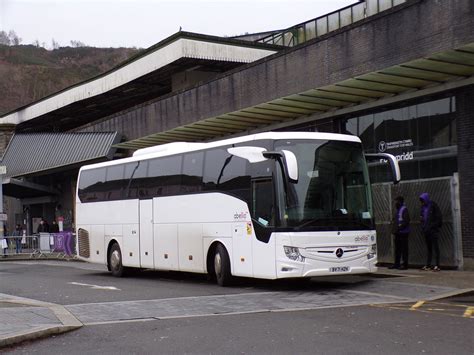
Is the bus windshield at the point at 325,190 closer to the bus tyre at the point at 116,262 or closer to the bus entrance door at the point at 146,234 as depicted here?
the bus entrance door at the point at 146,234

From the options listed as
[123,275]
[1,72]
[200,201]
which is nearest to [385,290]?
[200,201]

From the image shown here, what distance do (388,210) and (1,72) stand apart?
105765mm

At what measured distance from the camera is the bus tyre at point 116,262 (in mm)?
18484

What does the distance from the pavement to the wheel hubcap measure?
19.3 ft

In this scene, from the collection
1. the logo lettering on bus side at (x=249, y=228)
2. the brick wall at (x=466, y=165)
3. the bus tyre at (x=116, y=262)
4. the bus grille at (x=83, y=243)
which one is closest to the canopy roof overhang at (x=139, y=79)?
the bus grille at (x=83, y=243)

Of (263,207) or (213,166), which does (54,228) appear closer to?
(213,166)

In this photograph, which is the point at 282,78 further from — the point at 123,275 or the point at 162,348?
the point at 162,348

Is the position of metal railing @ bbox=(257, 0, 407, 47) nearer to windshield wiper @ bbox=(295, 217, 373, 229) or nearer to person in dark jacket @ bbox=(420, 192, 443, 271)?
person in dark jacket @ bbox=(420, 192, 443, 271)

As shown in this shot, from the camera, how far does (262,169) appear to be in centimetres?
1301

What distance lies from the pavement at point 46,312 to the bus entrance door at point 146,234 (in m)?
4.85

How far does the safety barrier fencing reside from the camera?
94.6ft

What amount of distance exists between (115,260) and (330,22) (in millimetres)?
14732

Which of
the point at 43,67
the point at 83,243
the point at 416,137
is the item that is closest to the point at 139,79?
the point at 83,243

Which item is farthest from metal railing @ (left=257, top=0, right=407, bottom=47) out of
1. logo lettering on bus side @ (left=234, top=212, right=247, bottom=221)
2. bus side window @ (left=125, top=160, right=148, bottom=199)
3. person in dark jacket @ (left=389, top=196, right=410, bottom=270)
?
logo lettering on bus side @ (left=234, top=212, right=247, bottom=221)
